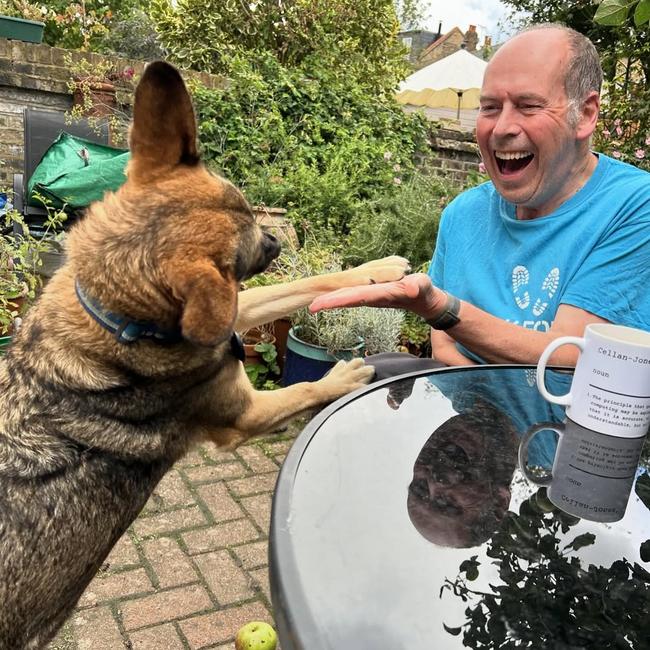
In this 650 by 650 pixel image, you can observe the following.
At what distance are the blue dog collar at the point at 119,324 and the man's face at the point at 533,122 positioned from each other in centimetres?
158

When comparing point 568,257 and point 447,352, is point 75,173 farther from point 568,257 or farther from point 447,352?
point 568,257

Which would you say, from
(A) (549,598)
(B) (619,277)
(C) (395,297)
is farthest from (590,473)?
(B) (619,277)

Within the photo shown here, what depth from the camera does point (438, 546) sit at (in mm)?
1243

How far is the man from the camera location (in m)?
2.38

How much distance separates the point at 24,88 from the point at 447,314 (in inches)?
296

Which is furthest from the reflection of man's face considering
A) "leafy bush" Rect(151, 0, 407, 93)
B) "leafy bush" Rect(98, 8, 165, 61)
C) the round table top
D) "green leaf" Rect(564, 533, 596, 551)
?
"leafy bush" Rect(98, 8, 165, 61)

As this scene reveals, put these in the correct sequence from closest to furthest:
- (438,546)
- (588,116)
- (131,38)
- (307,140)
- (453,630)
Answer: (453,630)
(438,546)
(588,116)
(307,140)
(131,38)

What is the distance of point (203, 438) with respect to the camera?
8.13 feet

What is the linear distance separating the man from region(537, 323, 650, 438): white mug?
28.0 inches

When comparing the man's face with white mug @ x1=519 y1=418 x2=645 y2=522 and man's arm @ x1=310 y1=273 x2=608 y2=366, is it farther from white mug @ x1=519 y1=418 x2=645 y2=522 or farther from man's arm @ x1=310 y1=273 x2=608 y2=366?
white mug @ x1=519 y1=418 x2=645 y2=522

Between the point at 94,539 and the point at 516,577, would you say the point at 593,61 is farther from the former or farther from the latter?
the point at 94,539

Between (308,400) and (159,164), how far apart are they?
116 cm

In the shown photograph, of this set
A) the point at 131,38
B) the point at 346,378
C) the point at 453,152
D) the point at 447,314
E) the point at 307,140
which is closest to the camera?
the point at 447,314

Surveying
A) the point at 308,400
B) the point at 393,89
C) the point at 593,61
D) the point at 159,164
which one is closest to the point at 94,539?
the point at 308,400
